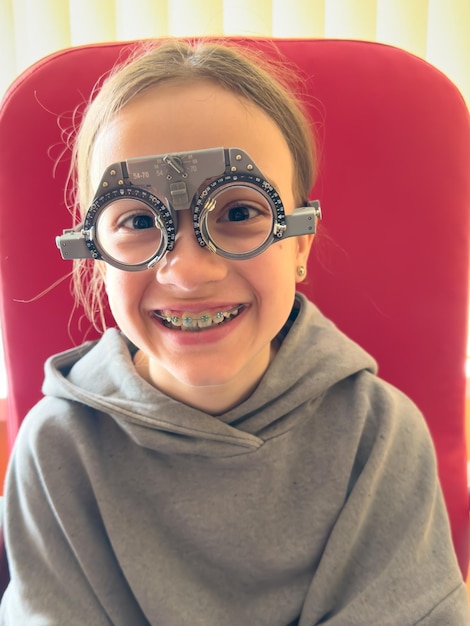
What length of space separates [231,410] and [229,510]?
0.48 ft

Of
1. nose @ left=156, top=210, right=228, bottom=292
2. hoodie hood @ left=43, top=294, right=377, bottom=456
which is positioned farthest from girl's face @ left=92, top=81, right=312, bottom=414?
hoodie hood @ left=43, top=294, right=377, bottom=456

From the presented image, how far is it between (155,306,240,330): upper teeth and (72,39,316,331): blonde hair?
0.21m

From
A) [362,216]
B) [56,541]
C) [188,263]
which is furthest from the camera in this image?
[362,216]

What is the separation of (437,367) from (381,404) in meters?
0.24

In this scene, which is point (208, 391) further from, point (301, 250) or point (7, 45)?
point (7, 45)

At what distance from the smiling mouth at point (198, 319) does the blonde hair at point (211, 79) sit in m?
0.20

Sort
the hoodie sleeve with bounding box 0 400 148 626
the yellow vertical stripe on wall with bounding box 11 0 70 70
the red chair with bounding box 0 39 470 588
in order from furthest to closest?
the yellow vertical stripe on wall with bounding box 11 0 70 70 < the red chair with bounding box 0 39 470 588 < the hoodie sleeve with bounding box 0 400 148 626

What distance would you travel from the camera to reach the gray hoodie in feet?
2.79

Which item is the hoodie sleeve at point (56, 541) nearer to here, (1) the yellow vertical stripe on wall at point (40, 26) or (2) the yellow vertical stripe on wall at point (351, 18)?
(1) the yellow vertical stripe on wall at point (40, 26)

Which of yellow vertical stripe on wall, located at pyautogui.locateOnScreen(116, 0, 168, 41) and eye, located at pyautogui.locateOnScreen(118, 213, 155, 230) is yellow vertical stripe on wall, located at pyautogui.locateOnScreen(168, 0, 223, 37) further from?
eye, located at pyautogui.locateOnScreen(118, 213, 155, 230)

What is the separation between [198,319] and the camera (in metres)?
0.77

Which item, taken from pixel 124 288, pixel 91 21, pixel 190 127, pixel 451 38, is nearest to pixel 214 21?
pixel 91 21

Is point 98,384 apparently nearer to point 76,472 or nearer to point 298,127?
point 76,472

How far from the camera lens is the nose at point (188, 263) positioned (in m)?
0.71
